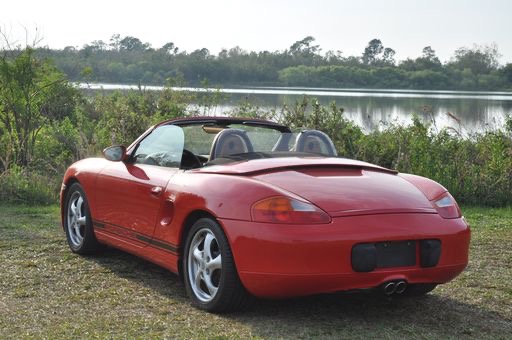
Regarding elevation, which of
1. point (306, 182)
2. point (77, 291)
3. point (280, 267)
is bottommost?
point (77, 291)

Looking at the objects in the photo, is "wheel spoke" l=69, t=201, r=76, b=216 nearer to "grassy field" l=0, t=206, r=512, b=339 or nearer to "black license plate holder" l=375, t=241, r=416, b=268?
"grassy field" l=0, t=206, r=512, b=339

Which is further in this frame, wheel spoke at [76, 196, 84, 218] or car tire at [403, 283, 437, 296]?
wheel spoke at [76, 196, 84, 218]

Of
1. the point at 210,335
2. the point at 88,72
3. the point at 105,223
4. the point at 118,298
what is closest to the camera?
the point at 210,335

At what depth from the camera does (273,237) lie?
193 inches

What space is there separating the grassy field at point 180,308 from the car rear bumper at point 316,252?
276 mm

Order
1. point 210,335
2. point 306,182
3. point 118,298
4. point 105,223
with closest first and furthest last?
point 210,335
point 306,182
point 118,298
point 105,223

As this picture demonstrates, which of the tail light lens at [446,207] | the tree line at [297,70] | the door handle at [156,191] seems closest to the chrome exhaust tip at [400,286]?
the tail light lens at [446,207]

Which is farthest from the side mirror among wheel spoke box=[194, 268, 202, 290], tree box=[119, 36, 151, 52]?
tree box=[119, 36, 151, 52]

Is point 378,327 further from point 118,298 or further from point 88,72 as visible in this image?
point 88,72

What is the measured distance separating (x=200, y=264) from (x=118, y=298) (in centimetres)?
72

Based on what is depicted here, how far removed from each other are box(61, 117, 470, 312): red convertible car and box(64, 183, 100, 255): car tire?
0.71 m

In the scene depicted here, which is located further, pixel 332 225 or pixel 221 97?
pixel 221 97

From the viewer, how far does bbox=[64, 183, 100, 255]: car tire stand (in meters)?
7.16

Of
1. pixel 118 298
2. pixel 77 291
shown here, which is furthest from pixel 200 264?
→ pixel 77 291
